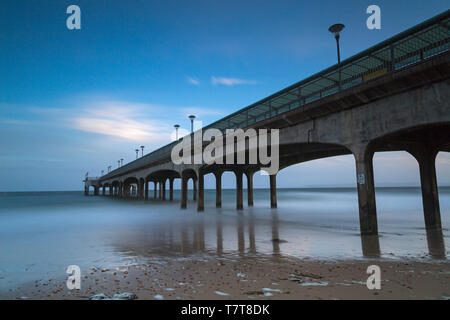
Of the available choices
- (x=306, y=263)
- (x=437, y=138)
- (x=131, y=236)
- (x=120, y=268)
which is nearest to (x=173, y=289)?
(x=120, y=268)

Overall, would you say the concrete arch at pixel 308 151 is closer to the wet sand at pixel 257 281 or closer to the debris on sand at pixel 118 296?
the wet sand at pixel 257 281

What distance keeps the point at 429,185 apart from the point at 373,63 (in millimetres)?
8058

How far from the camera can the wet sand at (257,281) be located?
5.44 m

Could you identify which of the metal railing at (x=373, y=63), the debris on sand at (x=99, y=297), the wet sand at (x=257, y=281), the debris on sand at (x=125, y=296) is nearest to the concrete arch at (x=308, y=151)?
the metal railing at (x=373, y=63)

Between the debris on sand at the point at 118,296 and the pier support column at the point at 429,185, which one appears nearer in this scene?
the debris on sand at the point at 118,296

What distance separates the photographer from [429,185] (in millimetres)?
15172

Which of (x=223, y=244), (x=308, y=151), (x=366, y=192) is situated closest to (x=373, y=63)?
(x=366, y=192)

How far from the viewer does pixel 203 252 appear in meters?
9.92

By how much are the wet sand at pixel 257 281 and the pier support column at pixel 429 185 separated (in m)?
8.89

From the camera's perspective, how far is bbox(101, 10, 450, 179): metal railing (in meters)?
9.92

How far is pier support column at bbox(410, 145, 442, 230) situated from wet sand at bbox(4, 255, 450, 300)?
8894 mm

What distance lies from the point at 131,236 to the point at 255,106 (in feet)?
36.1

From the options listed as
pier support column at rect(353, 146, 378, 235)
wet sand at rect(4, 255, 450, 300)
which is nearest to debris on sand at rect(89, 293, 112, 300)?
wet sand at rect(4, 255, 450, 300)
